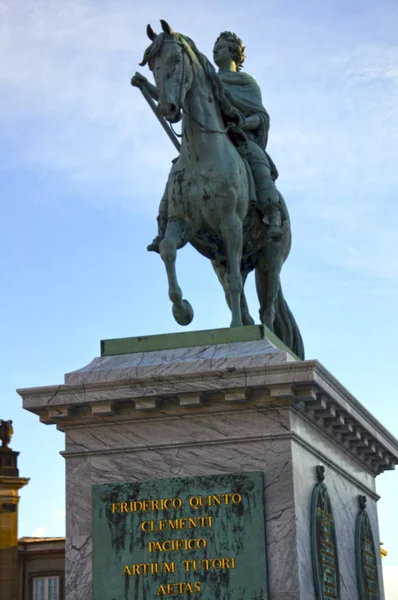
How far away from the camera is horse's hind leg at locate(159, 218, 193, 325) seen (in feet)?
51.2

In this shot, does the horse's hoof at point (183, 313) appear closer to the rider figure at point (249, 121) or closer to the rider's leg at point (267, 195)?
the rider figure at point (249, 121)

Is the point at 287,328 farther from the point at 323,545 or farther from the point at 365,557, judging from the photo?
the point at 323,545

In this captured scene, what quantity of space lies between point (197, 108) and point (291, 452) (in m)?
4.24

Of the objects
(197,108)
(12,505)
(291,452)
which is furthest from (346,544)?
(12,505)

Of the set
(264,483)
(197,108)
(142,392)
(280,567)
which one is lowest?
(280,567)

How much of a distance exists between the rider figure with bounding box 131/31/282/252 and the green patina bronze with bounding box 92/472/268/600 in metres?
3.26

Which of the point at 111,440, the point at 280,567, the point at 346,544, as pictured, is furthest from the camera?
the point at 346,544

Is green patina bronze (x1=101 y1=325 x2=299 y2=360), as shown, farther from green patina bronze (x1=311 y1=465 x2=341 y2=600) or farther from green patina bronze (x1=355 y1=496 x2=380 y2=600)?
green patina bronze (x1=355 y1=496 x2=380 y2=600)

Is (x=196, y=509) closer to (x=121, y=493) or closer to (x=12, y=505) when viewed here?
(x=121, y=493)

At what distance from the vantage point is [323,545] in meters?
15.1

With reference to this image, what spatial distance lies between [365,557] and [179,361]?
4.14 metres

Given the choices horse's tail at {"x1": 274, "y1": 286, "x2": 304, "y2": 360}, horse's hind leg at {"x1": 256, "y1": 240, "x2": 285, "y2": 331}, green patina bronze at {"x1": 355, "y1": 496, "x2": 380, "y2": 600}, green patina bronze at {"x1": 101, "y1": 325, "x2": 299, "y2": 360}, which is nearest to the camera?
green patina bronze at {"x1": 101, "y1": 325, "x2": 299, "y2": 360}

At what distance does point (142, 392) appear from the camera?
48.6 ft

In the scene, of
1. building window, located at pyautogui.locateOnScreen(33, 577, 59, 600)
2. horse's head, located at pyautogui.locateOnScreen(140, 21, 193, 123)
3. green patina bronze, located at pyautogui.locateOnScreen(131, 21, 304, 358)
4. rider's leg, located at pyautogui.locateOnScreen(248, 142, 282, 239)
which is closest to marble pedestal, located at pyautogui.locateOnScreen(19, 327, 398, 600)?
green patina bronze, located at pyautogui.locateOnScreen(131, 21, 304, 358)
